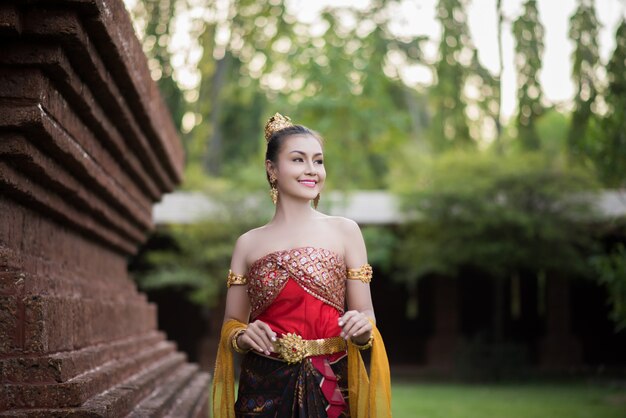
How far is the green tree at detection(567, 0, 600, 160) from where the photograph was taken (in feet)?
19.8

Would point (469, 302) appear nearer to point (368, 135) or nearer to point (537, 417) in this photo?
point (368, 135)

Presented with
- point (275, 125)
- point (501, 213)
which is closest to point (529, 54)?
point (275, 125)

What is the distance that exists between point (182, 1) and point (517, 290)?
1167 cm

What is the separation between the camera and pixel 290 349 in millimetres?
2811

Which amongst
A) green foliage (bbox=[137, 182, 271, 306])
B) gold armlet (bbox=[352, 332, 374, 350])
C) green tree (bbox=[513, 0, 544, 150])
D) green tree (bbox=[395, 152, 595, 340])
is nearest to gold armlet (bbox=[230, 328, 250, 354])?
gold armlet (bbox=[352, 332, 374, 350])

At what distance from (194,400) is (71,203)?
1562mm

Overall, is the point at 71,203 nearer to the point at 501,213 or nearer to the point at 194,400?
the point at 194,400

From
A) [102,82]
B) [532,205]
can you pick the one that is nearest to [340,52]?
[532,205]

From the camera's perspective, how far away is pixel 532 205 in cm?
1525

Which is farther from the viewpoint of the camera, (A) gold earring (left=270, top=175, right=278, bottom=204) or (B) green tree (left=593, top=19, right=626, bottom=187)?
(B) green tree (left=593, top=19, right=626, bottom=187)

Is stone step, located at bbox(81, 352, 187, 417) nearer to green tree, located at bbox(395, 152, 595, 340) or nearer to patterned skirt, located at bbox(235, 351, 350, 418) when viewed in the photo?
patterned skirt, located at bbox(235, 351, 350, 418)

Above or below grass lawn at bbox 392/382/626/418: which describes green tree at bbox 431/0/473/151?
above

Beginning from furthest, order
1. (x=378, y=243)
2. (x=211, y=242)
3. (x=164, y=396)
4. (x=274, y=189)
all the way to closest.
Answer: (x=211, y=242) < (x=378, y=243) < (x=164, y=396) < (x=274, y=189)

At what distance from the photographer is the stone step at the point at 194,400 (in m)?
4.32
